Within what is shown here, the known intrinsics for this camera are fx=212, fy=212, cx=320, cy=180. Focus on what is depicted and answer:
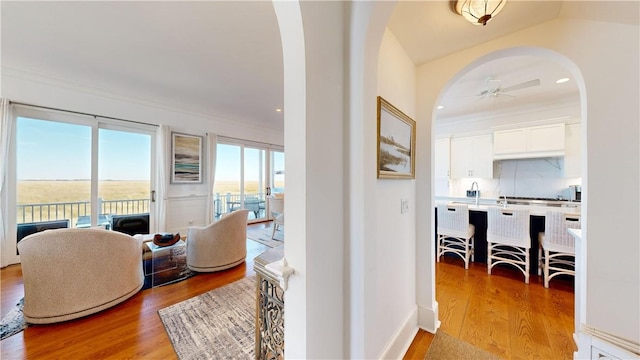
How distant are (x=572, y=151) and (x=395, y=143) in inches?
172

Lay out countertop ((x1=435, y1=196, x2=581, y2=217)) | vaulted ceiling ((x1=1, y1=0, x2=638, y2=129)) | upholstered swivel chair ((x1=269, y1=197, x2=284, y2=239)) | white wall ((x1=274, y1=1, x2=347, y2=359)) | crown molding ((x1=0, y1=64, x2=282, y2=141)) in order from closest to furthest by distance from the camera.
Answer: white wall ((x1=274, y1=1, x2=347, y2=359)) → vaulted ceiling ((x1=1, y1=0, x2=638, y2=129)) → crown molding ((x1=0, y1=64, x2=282, y2=141)) → countertop ((x1=435, y1=196, x2=581, y2=217)) → upholstered swivel chair ((x1=269, y1=197, x2=284, y2=239))

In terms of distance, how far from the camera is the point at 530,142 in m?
3.92

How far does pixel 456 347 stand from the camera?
5.37ft

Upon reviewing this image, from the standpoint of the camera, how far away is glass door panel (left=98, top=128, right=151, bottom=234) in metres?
3.75

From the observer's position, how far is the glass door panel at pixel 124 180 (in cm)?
375

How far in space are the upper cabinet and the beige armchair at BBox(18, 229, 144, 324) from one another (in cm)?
608

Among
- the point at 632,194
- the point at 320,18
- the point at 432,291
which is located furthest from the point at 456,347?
the point at 320,18

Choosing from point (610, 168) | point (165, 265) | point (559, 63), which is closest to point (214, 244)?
point (165, 265)

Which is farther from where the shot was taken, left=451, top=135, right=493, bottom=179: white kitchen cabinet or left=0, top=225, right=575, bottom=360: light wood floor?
left=451, top=135, right=493, bottom=179: white kitchen cabinet

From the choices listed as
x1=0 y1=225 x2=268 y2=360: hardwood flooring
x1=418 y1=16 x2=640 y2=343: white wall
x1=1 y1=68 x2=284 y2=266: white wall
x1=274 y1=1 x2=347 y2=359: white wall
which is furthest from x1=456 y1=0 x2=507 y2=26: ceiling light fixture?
x1=1 y1=68 x2=284 y2=266: white wall

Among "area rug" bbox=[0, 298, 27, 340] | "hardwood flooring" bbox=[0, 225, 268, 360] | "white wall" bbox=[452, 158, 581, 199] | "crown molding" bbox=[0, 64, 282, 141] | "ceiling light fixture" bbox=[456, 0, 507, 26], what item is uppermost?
"crown molding" bbox=[0, 64, 282, 141]

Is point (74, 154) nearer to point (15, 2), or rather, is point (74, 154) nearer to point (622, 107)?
point (15, 2)

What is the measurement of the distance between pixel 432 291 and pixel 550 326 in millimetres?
1070

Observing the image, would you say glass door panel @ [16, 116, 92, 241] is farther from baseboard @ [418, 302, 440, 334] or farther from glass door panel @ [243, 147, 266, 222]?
baseboard @ [418, 302, 440, 334]
